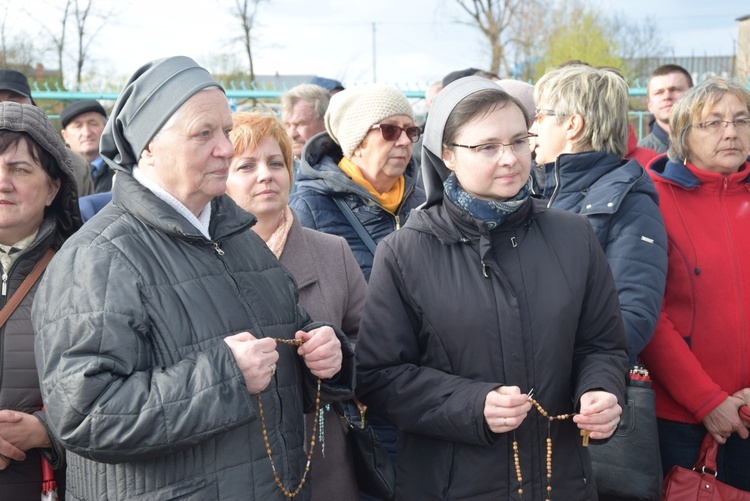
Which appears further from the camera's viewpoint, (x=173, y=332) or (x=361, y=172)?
(x=361, y=172)

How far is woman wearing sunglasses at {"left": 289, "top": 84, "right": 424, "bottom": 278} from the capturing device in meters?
3.64

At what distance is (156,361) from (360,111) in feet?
7.01

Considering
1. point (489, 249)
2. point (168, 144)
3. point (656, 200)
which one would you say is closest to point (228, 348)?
point (168, 144)

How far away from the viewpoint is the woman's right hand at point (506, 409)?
2268 mm

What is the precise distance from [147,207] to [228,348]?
46 centimetres

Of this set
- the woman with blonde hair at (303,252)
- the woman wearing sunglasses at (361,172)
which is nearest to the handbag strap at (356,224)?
the woman wearing sunglasses at (361,172)

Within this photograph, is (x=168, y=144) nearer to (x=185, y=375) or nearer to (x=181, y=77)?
(x=181, y=77)

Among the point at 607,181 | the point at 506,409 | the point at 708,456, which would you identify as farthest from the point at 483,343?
the point at 708,456

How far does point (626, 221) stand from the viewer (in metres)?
3.19

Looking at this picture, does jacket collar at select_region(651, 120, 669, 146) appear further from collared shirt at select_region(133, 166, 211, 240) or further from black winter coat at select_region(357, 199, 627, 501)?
collared shirt at select_region(133, 166, 211, 240)

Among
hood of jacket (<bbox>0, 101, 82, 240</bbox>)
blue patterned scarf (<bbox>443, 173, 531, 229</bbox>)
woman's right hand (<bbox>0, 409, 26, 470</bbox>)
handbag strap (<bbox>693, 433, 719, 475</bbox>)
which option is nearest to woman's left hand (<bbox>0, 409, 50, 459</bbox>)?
woman's right hand (<bbox>0, 409, 26, 470</bbox>)

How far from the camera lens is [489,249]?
2.49 metres

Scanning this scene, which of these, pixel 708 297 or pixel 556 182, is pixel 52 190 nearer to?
pixel 556 182

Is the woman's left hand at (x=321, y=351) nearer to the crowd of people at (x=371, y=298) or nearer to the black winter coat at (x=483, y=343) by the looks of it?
the crowd of people at (x=371, y=298)
